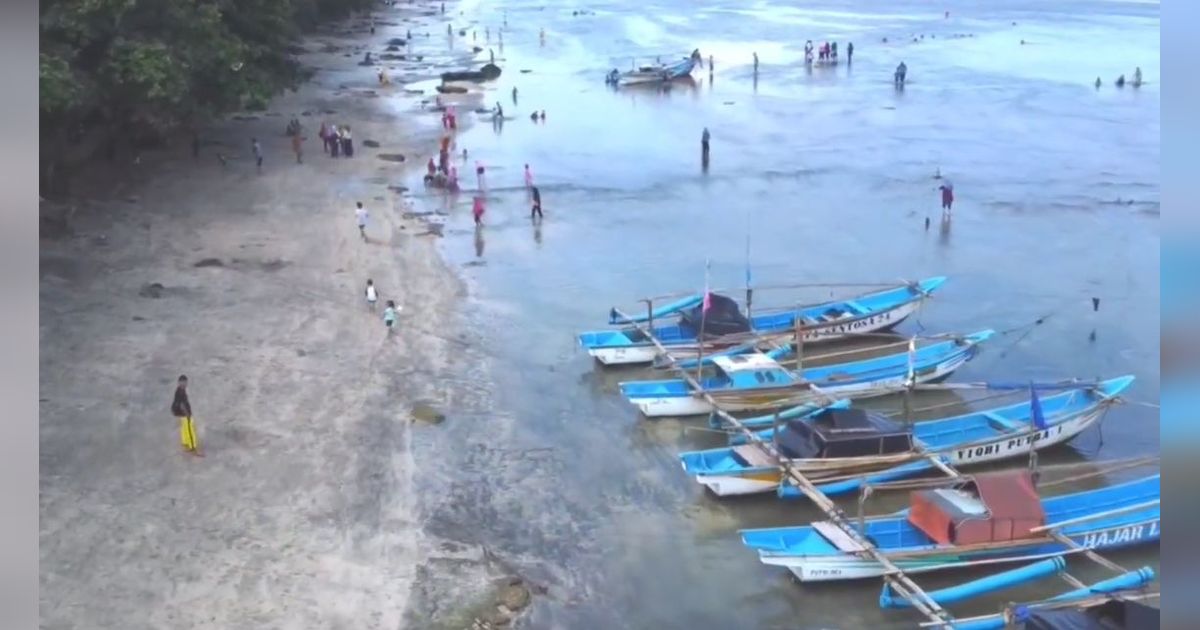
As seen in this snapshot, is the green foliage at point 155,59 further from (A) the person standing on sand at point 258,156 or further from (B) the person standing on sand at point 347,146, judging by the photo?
(B) the person standing on sand at point 347,146

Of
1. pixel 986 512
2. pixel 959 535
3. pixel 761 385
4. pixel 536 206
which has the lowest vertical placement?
pixel 959 535

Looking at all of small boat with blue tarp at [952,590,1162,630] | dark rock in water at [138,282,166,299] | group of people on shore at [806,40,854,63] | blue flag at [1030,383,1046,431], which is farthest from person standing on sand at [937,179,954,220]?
group of people on shore at [806,40,854,63]

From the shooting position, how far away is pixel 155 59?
2694cm

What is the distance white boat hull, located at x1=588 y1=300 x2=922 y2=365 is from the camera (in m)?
22.8

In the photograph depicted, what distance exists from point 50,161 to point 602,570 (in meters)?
18.6

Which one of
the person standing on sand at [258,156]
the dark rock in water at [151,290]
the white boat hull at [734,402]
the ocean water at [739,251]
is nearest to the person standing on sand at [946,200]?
the ocean water at [739,251]

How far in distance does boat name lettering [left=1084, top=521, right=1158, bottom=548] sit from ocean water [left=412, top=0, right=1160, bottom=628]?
317 millimetres

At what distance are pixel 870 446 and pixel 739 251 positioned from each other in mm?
13411

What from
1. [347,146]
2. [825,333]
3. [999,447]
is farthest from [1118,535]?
[347,146]

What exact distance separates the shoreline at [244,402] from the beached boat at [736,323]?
9.75ft

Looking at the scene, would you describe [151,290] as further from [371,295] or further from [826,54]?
[826,54]

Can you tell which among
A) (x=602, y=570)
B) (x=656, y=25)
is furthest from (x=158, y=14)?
(x=656, y=25)

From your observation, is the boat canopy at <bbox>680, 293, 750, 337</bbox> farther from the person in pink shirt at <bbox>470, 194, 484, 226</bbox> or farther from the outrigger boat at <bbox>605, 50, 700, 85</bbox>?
the outrigger boat at <bbox>605, 50, 700, 85</bbox>

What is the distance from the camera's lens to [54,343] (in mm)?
20859
